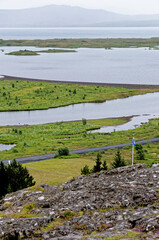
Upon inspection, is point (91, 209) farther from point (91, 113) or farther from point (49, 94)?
point (49, 94)

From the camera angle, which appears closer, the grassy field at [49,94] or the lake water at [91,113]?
the lake water at [91,113]

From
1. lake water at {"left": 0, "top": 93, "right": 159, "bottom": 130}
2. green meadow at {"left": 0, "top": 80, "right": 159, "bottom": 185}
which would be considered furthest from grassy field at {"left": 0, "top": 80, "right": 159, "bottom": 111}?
lake water at {"left": 0, "top": 93, "right": 159, "bottom": 130}

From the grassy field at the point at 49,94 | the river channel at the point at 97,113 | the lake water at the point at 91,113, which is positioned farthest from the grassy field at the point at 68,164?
the grassy field at the point at 49,94

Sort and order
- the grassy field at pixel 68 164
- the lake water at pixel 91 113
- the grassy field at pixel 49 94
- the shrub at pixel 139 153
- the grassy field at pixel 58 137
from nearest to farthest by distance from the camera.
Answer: the grassy field at pixel 68 164
the shrub at pixel 139 153
the grassy field at pixel 58 137
the lake water at pixel 91 113
the grassy field at pixel 49 94

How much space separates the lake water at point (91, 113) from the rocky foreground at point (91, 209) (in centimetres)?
7327

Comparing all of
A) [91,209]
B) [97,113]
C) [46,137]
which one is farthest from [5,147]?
[91,209]

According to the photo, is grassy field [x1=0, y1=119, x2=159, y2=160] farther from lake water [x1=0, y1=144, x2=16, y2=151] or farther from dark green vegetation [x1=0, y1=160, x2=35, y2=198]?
dark green vegetation [x1=0, y1=160, x2=35, y2=198]

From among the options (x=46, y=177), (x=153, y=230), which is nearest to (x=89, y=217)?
(x=153, y=230)

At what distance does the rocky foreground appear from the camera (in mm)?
20719

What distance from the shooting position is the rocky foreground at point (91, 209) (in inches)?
816

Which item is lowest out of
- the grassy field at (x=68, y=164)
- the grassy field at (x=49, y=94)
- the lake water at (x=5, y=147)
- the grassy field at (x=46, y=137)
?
the lake water at (x=5, y=147)

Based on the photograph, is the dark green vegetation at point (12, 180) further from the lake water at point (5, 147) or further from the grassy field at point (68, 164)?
the lake water at point (5, 147)

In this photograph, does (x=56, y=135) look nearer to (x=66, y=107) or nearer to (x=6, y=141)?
(x=6, y=141)

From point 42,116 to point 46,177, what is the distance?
215 ft
